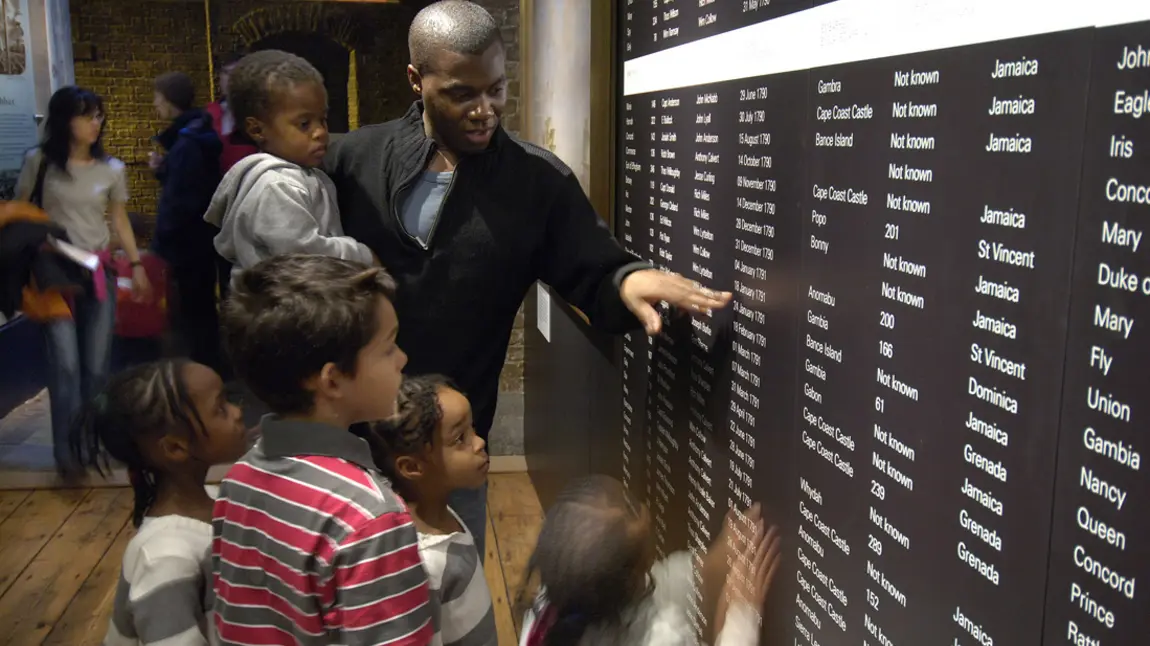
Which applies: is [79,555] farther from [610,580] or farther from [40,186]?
[610,580]

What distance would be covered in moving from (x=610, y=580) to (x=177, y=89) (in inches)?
148

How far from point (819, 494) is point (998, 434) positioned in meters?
0.54

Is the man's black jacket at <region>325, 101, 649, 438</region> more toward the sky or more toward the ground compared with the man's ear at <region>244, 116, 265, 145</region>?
more toward the ground

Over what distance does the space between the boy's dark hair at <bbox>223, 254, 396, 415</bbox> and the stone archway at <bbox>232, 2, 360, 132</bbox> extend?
3.27 m

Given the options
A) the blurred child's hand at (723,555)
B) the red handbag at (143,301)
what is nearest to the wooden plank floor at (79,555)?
the red handbag at (143,301)

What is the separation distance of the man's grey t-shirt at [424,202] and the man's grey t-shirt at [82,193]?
2.80 metres

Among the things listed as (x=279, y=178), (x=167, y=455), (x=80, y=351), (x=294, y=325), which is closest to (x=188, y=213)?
(x=80, y=351)

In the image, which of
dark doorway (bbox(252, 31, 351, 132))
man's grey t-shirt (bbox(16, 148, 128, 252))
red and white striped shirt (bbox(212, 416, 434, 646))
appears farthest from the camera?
dark doorway (bbox(252, 31, 351, 132))

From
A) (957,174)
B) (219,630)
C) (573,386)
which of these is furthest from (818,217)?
(573,386)

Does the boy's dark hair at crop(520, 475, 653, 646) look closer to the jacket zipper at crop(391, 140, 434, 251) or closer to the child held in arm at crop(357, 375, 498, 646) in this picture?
the child held in arm at crop(357, 375, 498, 646)

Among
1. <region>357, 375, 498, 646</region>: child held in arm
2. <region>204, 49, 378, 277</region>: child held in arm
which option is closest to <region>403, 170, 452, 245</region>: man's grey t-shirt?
<region>204, 49, 378, 277</region>: child held in arm

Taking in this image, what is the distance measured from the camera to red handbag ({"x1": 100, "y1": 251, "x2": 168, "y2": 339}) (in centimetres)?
470

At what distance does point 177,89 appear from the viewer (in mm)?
4625

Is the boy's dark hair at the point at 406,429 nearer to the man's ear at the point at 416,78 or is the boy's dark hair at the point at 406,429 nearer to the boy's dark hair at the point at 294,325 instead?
the boy's dark hair at the point at 294,325
